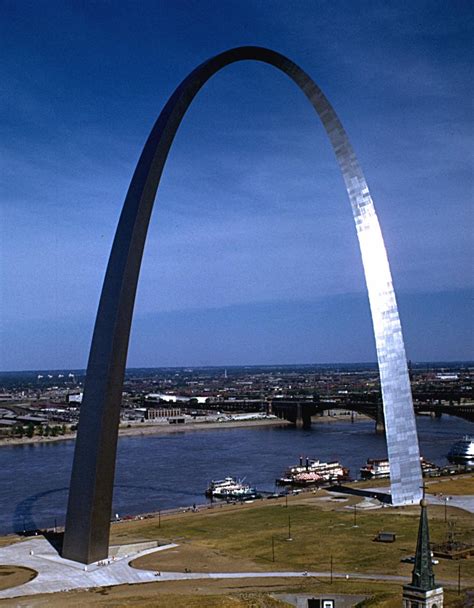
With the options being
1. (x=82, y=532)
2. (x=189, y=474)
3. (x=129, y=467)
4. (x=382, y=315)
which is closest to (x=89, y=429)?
(x=82, y=532)

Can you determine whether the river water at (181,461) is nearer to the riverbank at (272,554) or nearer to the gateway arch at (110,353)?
the riverbank at (272,554)

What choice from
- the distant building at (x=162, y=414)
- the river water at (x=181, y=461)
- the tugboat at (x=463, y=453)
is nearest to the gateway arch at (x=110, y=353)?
the river water at (x=181, y=461)

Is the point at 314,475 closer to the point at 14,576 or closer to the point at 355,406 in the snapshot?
the point at 14,576

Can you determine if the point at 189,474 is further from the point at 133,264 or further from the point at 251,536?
the point at 133,264

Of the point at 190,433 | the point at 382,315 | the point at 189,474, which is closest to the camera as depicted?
the point at 382,315

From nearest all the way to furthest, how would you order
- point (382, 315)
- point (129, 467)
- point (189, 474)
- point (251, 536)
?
1. point (251, 536)
2. point (382, 315)
3. point (189, 474)
4. point (129, 467)

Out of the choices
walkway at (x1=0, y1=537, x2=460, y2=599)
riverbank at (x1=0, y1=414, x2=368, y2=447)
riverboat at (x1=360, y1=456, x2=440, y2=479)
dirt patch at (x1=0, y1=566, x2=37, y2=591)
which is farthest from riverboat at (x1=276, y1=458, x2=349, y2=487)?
riverbank at (x1=0, y1=414, x2=368, y2=447)
